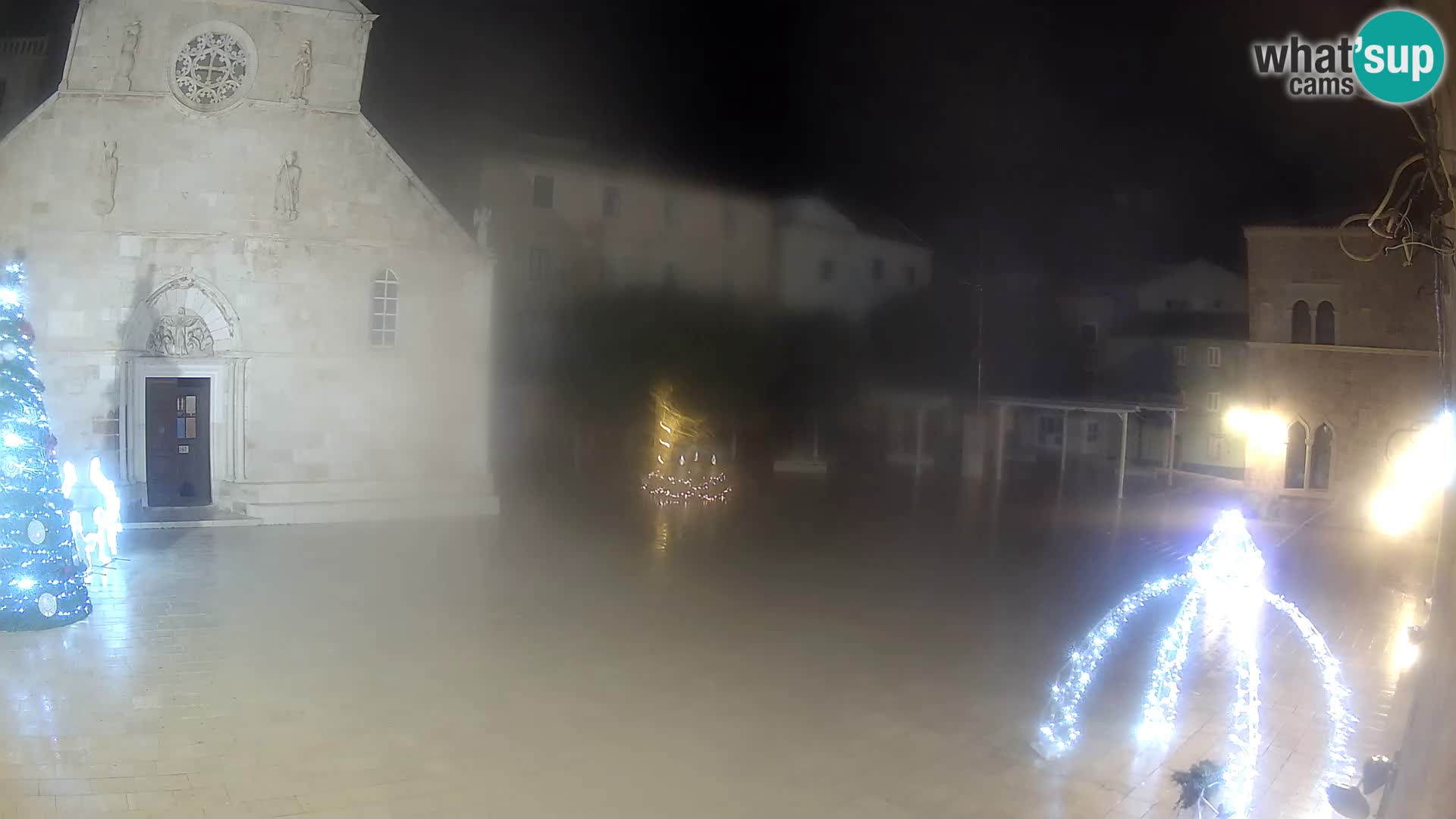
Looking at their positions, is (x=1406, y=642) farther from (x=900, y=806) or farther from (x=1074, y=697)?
(x=900, y=806)

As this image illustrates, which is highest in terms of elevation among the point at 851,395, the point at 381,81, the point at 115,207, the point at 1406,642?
the point at 381,81

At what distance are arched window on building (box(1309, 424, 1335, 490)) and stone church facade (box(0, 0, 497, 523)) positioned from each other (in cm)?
1635

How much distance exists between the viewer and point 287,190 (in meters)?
16.1

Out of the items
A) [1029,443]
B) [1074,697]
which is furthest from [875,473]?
[1074,697]

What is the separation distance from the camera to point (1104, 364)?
97.0ft

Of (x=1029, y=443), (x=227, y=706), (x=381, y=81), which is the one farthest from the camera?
(x=1029, y=443)

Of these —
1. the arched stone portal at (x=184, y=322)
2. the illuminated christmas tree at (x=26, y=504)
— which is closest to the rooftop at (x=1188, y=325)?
the arched stone portal at (x=184, y=322)

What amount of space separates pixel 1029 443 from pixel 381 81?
21409mm

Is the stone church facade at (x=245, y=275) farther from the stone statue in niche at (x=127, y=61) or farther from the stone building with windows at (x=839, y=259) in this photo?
the stone building with windows at (x=839, y=259)

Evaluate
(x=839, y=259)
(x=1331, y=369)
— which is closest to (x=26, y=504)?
(x=839, y=259)

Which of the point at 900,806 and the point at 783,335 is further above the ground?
the point at 783,335

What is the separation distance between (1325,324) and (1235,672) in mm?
13652

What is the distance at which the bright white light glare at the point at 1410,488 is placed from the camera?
18.0 m

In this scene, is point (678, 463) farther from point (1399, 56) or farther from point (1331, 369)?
point (1399, 56)
